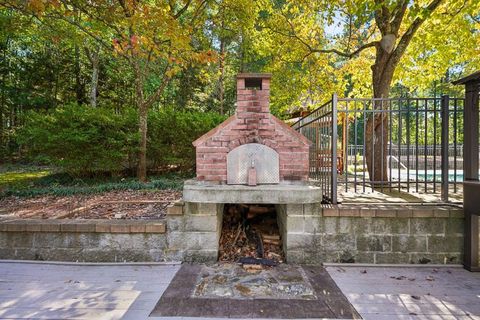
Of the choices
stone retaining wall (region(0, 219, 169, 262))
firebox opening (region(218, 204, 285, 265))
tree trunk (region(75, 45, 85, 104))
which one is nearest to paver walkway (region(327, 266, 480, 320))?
firebox opening (region(218, 204, 285, 265))

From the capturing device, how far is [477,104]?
138 inches

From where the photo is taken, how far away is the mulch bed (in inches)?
195

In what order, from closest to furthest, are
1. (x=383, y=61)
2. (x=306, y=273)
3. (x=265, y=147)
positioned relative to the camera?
(x=306, y=273) → (x=265, y=147) → (x=383, y=61)

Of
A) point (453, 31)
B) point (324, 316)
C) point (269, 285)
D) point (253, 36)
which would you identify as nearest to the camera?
point (324, 316)

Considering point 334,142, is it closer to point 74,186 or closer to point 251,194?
point 251,194

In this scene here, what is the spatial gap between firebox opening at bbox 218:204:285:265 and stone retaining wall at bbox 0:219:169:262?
35.0 inches

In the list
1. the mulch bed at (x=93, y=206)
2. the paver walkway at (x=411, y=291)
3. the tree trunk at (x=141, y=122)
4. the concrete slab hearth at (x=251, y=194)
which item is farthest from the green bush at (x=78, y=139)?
the paver walkway at (x=411, y=291)

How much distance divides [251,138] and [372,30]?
281 inches

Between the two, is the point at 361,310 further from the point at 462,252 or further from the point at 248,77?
the point at 248,77

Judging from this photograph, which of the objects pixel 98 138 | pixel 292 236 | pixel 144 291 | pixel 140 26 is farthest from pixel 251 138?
pixel 98 138

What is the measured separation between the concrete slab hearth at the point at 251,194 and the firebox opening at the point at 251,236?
2.64 ft

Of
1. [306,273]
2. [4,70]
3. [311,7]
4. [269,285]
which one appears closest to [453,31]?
[311,7]

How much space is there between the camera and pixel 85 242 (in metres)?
3.75

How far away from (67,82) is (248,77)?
16.0 metres
